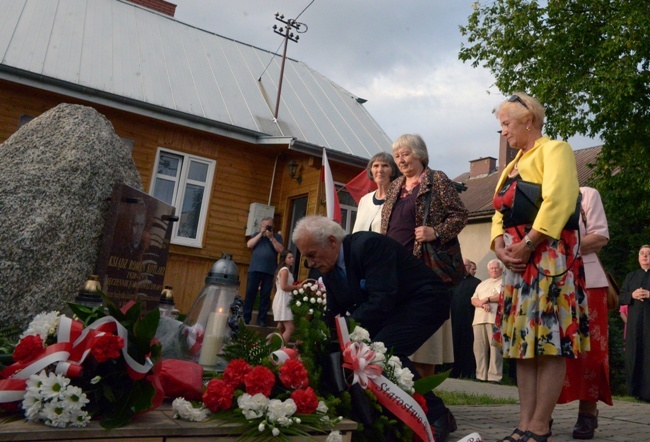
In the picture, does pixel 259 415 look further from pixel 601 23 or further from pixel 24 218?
pixel 601 23

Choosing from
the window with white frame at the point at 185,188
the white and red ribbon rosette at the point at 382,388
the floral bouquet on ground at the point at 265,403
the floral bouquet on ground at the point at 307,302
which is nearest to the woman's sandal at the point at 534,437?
the white and red ribbon rosette at the point at 382,388

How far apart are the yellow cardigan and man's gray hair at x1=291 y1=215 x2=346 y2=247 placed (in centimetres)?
112

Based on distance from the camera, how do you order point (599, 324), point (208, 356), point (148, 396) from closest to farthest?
point (148, 396)
point (208, 356)
point (599, 324)

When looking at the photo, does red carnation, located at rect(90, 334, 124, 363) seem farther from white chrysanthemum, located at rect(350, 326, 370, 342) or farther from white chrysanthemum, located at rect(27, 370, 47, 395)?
white chrysanthemum, located at rect(350, 326, 370, 342)

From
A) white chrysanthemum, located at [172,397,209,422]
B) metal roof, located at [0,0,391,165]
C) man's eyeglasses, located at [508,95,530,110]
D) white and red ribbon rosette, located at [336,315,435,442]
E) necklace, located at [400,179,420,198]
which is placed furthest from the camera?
metal roof, located at [0,0,391,165]

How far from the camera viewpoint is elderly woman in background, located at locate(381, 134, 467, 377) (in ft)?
12.9

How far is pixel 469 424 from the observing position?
4.35 metres

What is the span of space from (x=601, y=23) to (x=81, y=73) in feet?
41.4

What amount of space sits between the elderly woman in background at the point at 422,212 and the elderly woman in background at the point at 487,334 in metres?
5.83

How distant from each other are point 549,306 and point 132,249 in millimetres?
3129

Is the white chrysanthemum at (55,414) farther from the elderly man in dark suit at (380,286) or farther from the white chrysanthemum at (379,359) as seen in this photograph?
the elderly man in dark suit at (380,286)

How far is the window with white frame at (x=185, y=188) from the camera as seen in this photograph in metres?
12.5

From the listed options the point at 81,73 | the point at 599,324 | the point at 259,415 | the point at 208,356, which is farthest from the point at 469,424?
the point at 81,73

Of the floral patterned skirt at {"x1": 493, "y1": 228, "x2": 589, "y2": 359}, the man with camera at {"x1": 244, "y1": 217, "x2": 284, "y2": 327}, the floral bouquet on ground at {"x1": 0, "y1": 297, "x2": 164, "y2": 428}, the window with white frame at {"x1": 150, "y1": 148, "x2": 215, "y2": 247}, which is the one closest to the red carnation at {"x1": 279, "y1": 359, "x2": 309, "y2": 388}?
the floral bouquet on ground at {"x1": 0, "y1": 297, "x2": 164, "y2": 428}
